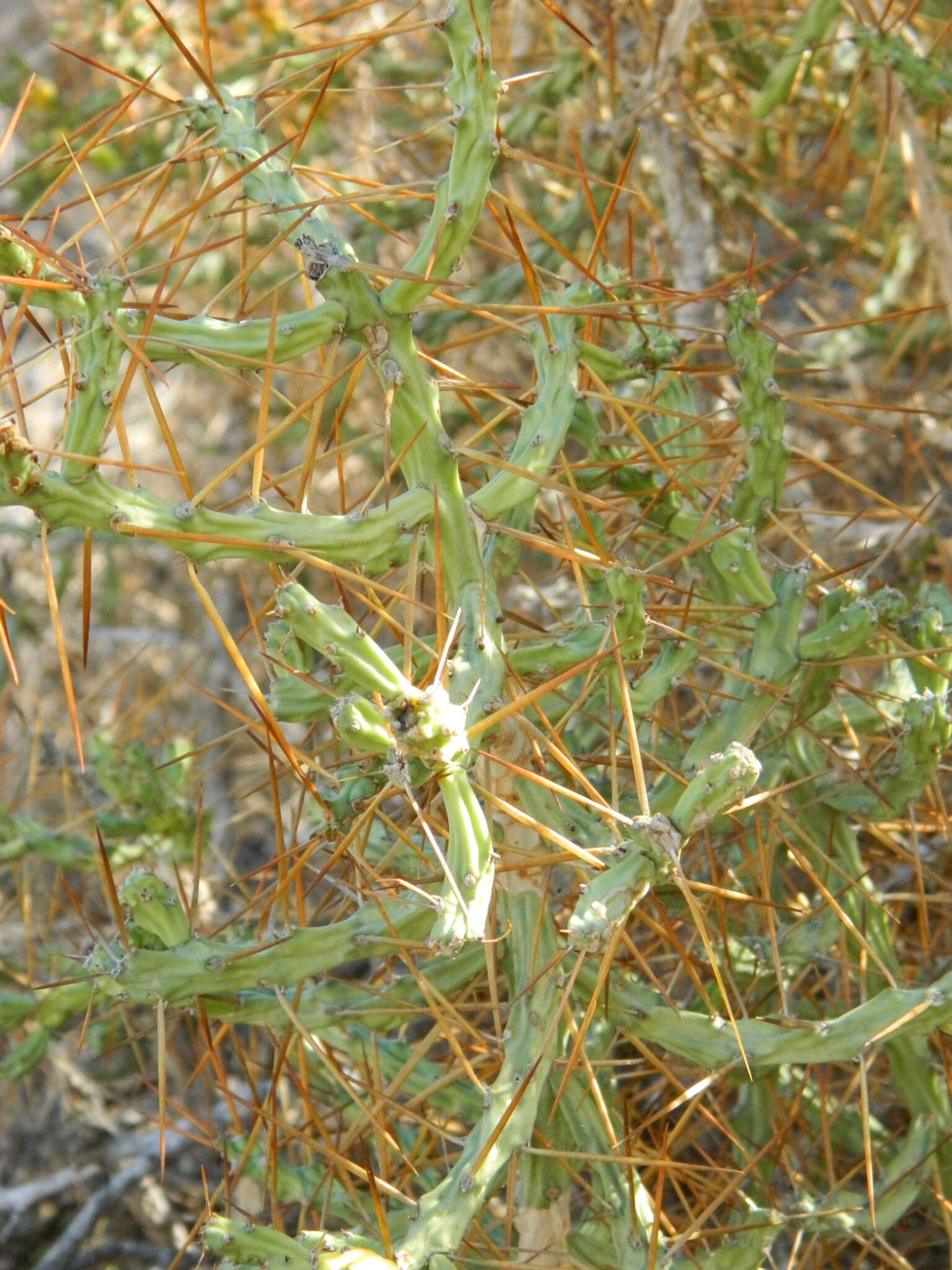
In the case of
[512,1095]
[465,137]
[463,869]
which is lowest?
[512,1095]

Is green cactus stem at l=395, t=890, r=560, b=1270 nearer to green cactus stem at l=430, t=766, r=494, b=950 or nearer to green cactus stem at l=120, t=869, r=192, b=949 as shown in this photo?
green cactus stem at l=430, t=766, r=494, b=950

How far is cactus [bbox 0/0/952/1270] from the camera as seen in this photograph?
3.56 feet

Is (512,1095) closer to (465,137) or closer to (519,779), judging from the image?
(519,779)

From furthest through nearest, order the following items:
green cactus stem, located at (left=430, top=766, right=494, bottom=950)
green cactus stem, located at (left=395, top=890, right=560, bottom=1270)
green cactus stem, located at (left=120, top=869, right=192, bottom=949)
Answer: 1. green cactus stem, located at (left=120, top=869, right=192, bottom=949)
2. green cactus stem, located at (left=395, top=890, right=560, bottom=1270)
3. green cactus stem, located at (left=430, top=766, right=494, bottom=950)

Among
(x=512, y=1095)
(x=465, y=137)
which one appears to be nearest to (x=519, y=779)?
(x=512, y=1095)

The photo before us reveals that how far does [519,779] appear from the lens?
131cm

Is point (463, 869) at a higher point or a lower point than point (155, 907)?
higher

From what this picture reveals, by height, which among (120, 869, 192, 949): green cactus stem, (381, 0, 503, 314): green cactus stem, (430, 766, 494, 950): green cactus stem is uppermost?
(381, 0, 503, 314): green cactus stem

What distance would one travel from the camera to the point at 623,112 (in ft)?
7.76

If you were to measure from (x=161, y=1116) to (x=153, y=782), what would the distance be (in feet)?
2.54

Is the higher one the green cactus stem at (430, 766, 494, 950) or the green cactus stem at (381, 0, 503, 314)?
the green cactus stem at (381, 0, 503, 314)

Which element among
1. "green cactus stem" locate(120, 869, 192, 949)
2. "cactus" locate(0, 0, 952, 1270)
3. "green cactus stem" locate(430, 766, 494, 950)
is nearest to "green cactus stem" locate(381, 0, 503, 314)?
"cactus" locate(0, 0, 952, 1270)

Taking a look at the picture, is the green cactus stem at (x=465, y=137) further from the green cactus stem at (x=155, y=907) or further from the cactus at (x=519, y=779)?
the green cactus stem at (x=155, y=907)

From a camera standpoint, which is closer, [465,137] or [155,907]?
[465,137]
